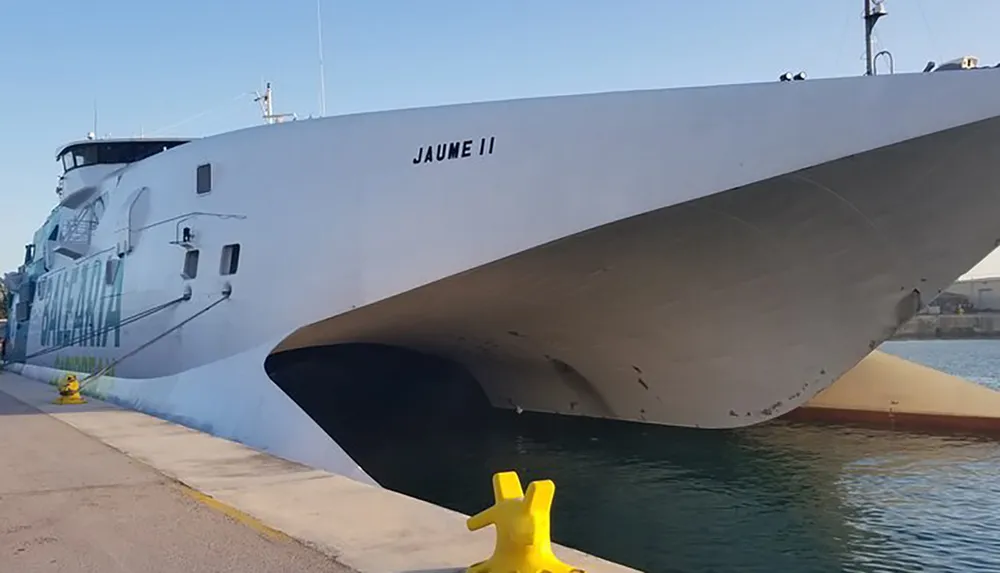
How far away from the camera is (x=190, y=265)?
Result: 43.5 ft

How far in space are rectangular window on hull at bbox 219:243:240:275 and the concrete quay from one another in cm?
359

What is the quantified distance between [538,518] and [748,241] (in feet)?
22.2

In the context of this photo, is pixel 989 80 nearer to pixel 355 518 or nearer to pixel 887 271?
pixel 887 271

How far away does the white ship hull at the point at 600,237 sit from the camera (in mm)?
8461

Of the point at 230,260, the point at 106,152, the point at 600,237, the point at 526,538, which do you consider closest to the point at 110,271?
the point at 230,260

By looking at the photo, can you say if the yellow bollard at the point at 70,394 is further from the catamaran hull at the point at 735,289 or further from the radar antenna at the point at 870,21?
the radar antenna at the point at 870,21

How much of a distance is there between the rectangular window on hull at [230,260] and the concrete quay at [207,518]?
3587 mm

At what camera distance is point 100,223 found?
1697 centimetres

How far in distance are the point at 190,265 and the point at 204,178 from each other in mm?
1331

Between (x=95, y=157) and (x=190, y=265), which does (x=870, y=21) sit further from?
(x=95, y=157)

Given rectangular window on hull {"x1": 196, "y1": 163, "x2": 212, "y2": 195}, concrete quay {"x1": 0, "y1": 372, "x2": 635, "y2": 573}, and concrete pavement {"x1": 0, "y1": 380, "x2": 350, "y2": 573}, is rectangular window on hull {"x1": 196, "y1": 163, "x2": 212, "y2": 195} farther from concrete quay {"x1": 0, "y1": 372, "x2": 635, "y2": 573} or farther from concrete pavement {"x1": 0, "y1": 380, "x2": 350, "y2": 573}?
concrete pavement {"x1": 0, "y1": 380, "x2": 350, "y2": 573}

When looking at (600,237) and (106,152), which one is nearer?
(600,237)

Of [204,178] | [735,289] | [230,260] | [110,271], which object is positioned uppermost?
[204,178]

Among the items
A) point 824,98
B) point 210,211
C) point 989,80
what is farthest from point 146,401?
point 989,80
